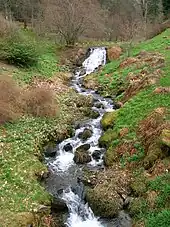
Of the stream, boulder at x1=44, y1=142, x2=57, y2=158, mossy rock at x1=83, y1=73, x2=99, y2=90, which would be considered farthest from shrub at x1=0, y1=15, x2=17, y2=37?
boulder at x1=44, y1=142, x2=57, y2=158

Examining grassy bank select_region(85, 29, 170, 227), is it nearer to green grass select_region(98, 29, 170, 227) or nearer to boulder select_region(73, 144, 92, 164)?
green grass select_region(98, 29, 170, 227)

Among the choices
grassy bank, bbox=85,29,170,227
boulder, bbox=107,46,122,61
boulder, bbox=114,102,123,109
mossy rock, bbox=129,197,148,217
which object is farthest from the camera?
boulder, bbox=107,46,122,61

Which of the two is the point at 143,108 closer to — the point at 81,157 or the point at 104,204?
the point at 81,157

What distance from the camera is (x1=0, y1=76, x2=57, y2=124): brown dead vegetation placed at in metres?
24.5

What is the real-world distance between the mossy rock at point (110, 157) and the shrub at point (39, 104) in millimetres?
6057

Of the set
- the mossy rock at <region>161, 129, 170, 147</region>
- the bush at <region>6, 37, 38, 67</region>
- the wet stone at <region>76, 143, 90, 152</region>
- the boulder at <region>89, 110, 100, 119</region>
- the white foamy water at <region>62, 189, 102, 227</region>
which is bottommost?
the white foamy water at <region>62, 189, 102, 227</region>

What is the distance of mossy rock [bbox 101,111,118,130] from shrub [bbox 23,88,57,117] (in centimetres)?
353

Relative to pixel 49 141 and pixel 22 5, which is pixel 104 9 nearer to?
pixel 22 5

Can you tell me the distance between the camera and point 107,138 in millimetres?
22406

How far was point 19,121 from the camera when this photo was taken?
932 inches

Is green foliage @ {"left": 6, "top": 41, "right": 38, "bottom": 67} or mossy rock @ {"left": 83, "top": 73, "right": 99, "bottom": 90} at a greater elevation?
green foliage @ {"left": 6, "top": 41, "right": 38, "bottom": 67}

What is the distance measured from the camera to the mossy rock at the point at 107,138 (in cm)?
2214

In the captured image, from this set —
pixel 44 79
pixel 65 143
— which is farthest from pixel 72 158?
pixel 44 79

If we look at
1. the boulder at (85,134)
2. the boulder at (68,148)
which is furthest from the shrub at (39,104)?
the boulder at (68,148)
